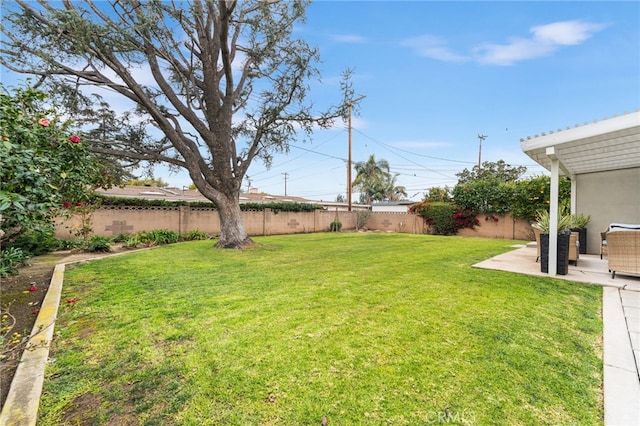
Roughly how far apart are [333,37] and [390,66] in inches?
109

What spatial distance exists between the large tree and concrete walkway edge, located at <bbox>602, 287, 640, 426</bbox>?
8.21 m

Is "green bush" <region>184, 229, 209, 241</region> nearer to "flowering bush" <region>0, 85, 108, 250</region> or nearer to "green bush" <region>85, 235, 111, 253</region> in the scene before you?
"green bush" <region>85, 235, 111, 253</region>

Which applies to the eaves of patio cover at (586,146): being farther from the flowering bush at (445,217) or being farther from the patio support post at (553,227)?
the flowering bush at (445,217)

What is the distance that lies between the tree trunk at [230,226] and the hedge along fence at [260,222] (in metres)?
4.10

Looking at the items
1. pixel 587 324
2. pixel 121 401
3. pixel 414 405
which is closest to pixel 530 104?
pixel 587 324

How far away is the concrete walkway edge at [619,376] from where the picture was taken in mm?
1700

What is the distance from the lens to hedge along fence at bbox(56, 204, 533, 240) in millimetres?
11195

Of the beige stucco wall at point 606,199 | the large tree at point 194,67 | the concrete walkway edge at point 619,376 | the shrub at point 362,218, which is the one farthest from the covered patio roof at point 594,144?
the shrub at point 362,218

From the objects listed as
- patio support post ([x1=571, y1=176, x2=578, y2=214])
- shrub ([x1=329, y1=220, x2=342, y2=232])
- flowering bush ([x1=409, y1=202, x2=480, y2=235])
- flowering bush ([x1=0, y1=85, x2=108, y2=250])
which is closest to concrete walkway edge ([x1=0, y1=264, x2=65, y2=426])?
flowering bush ([x1=0, y1=85, x2=108, y2=250])

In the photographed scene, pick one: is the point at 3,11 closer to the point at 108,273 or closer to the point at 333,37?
the point at 108,273

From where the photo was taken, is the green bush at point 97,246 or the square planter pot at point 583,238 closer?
the square planter pot at point 583,238

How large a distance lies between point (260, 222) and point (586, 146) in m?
13.4

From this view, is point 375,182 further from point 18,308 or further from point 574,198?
point 18,308

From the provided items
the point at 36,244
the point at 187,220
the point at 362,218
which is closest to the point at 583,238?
the point at 362,218
